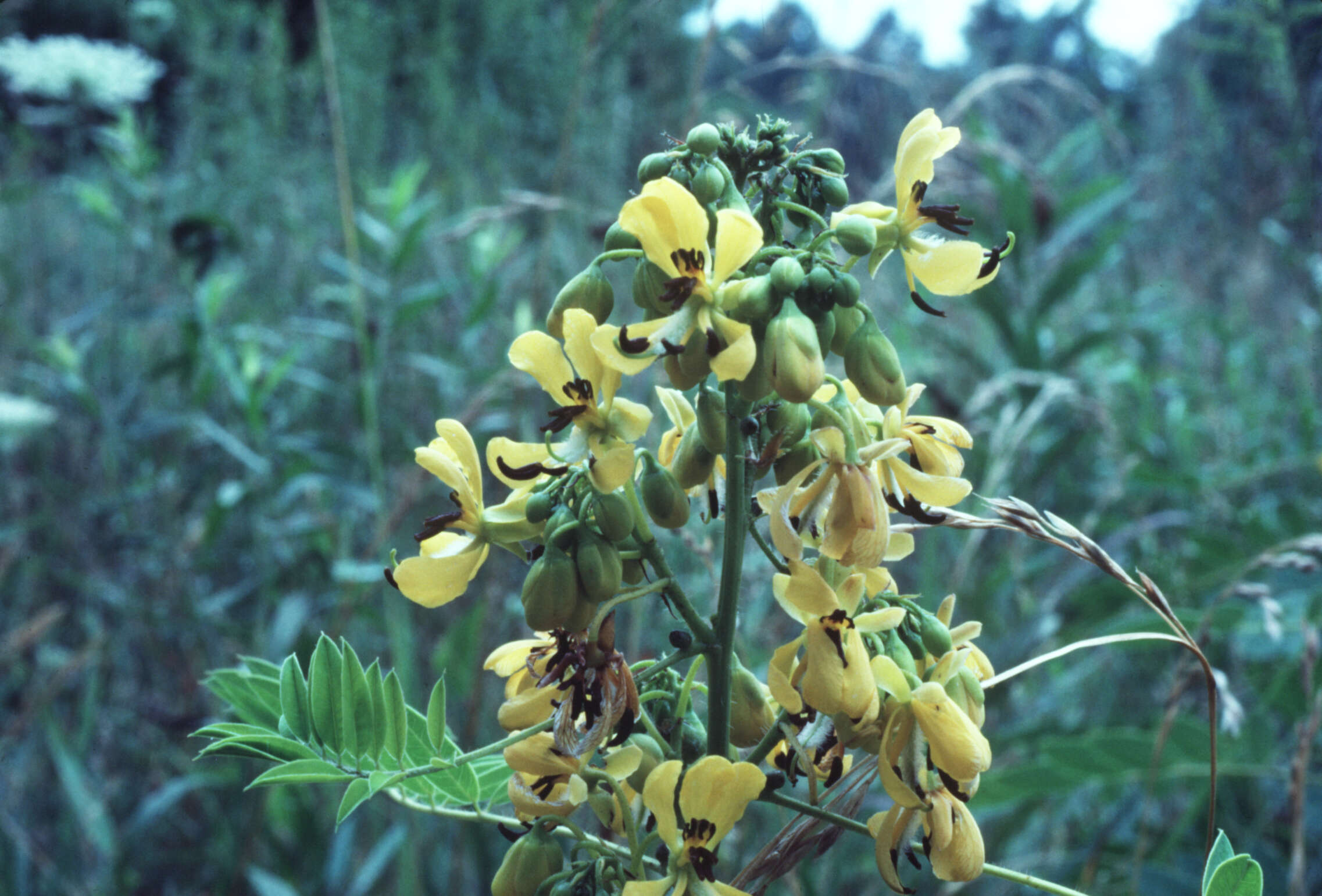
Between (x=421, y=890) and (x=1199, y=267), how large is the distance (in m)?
5.76

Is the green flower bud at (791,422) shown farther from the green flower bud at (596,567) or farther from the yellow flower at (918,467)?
the green flower bud at (596,567)

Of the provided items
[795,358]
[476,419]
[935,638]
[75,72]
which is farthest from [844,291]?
[75,72]

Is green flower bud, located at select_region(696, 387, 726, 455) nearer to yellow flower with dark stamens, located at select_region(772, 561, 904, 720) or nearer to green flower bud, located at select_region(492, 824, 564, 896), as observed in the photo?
yellow flower with dark stamens, located at select_region(772, 561, 904, 720)

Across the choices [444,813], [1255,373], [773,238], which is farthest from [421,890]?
[1255,373]

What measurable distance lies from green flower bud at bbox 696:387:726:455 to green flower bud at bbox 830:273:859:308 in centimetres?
15

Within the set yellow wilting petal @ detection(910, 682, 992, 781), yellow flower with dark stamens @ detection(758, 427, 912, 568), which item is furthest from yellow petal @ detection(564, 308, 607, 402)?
yellow wilting petal @ detection(910, 682, 992, 781)

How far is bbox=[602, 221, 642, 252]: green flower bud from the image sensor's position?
94 centimetres

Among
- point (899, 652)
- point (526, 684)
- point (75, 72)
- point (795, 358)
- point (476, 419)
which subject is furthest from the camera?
point (75, 72)

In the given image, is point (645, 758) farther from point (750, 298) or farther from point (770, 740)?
→ point (750, 298)

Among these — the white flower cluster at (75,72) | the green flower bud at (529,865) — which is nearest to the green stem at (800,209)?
the green flower bud at (529,865)

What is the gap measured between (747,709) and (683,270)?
18.2 inches

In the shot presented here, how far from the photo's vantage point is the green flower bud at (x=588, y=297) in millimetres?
945

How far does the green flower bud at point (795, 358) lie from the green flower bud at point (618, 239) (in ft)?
0.67

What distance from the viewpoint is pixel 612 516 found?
2.85 ft
